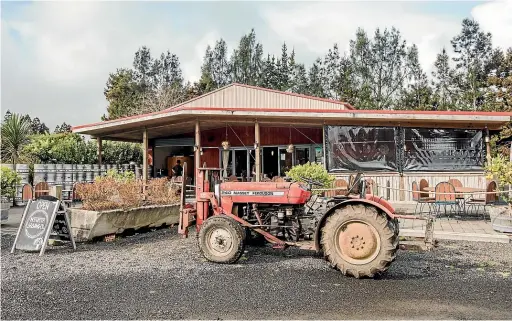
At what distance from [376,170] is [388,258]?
877 cm

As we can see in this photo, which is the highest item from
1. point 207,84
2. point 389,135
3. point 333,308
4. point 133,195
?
point 207,84

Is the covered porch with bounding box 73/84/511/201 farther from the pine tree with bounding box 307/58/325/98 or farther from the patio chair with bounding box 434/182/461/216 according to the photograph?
the pine tree with bounding box 307/58/325/98

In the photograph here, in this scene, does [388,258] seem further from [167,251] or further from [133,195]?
[133,195]

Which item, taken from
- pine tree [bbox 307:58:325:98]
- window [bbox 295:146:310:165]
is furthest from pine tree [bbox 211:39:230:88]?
window [bbox 295:146:310:165]

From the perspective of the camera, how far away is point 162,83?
4525 centimetres

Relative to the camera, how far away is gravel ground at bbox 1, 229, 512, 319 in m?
3.67

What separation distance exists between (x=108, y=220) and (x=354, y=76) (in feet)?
118

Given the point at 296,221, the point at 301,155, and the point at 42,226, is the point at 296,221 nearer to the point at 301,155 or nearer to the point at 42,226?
the point at 42,226

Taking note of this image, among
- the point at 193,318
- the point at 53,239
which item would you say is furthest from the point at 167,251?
the point at 193,318

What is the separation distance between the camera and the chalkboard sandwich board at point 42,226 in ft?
20.5

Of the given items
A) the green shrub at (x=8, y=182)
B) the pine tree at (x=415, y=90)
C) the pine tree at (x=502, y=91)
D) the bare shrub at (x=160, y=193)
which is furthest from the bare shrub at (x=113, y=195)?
the pine tree at (x=415, y=90)

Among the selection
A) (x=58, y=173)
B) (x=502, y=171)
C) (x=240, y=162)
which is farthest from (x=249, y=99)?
(x=502, y=171)

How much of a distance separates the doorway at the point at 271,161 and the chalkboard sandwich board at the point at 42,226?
36.2ft

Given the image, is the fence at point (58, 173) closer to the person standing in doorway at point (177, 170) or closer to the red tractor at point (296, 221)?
the person standing in doorway at point (177, 170)
